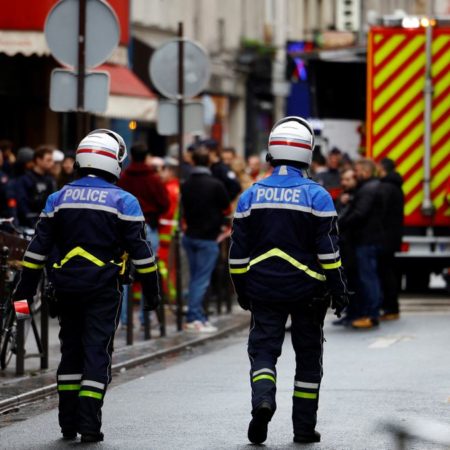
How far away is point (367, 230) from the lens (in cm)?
1695

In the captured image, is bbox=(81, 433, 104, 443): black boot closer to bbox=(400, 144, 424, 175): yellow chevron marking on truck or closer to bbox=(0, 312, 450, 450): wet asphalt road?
bbox=(0, 312, 450, 450): wet asphalt road

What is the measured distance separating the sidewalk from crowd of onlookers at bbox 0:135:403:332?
0.49 metres

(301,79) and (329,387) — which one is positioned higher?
(301,79)

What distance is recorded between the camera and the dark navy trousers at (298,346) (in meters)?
8.94

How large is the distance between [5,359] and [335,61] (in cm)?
A: 1170

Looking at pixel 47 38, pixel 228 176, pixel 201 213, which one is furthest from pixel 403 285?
pixel 47 38

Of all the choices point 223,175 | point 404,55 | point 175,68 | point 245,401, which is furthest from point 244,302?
point 404,55

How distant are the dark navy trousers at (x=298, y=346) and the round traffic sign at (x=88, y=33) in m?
5.00

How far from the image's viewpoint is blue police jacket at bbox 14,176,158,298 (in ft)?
29.6

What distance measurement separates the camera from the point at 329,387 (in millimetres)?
11516

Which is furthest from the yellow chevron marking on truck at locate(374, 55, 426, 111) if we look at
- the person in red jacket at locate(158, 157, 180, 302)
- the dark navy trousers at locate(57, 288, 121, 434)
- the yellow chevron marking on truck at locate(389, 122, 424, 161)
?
the dark navy trousers at locate(57, 288, 121, 434)

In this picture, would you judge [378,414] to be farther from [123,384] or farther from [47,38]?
[47,38]

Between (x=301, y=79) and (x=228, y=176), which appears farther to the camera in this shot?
(x=301, y=79)

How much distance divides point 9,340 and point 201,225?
13.7 ft
